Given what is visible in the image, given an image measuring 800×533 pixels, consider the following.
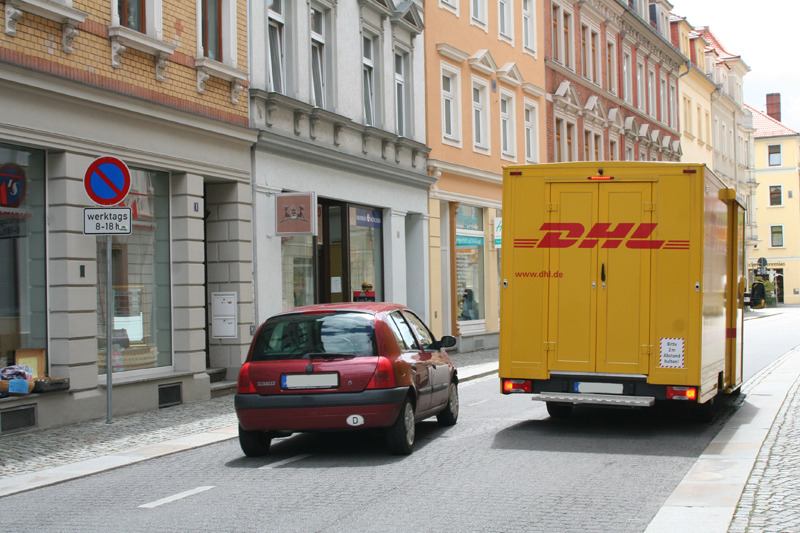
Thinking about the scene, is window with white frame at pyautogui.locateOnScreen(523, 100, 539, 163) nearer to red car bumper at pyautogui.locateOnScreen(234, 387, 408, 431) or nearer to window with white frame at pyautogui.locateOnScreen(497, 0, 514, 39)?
window with white frame at pyautogui.locateOnScreen(497, 0, 514, 39)

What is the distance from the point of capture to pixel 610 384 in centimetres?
A: 1098

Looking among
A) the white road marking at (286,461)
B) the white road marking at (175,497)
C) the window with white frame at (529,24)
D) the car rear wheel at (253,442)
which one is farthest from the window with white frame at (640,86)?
the white road marking at (175,497)

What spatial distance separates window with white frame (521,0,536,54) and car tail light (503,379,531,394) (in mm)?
22840

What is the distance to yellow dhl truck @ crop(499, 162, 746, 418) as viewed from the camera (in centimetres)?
1080

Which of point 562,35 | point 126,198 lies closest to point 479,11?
point 562,35

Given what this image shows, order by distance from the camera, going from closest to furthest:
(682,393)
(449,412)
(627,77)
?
1. (682,393)
2. (449,412)
3. (627,77)

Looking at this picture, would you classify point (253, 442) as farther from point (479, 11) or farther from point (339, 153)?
point (479, 11)

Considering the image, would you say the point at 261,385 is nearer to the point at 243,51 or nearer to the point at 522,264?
the point at 522,264

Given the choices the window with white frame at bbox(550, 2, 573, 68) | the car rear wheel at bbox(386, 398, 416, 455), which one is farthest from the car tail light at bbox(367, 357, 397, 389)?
the window with white frame at bbox(550, 2, 573, 68)

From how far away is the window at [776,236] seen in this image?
8694 centimetres

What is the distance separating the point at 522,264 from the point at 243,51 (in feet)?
27.0

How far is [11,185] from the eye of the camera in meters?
12.9

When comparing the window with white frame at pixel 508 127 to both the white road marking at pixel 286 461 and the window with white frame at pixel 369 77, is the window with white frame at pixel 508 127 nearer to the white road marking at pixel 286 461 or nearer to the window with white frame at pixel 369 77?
the window with white frame at pixel 369 77

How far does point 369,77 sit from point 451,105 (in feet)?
15.5
